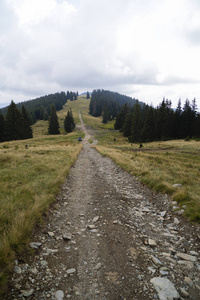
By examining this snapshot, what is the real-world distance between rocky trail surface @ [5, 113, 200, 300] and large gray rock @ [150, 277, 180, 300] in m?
0.02

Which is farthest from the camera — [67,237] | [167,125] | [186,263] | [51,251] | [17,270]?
[167,125]

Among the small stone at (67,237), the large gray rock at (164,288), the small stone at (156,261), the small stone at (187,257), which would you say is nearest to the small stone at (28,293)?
the small stone at (67,237)

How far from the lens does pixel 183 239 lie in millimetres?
4188

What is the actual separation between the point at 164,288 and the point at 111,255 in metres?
1.27

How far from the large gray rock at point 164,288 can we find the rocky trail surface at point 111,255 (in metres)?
0.02

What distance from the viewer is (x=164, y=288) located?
275cm

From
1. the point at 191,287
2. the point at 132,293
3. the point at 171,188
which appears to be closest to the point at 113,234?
the point at 132,293

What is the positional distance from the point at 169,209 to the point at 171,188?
1.47 metres

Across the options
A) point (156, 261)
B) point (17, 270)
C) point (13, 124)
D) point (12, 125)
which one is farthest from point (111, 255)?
point (13, 124)

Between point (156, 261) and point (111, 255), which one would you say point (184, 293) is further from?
point (111, 255)

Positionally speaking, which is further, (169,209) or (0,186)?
(0,186)

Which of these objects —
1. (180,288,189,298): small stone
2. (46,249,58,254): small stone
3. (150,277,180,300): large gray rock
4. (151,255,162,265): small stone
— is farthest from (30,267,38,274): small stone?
(180,288,189,298): small stone

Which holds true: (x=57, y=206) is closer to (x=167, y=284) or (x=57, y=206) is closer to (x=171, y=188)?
(x=167, y=284)

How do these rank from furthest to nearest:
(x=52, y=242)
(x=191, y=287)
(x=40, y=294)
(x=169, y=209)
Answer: (x=169, y=209)
(x=52, y=242)
(x=191, y=287)
(x=40, y=294)
